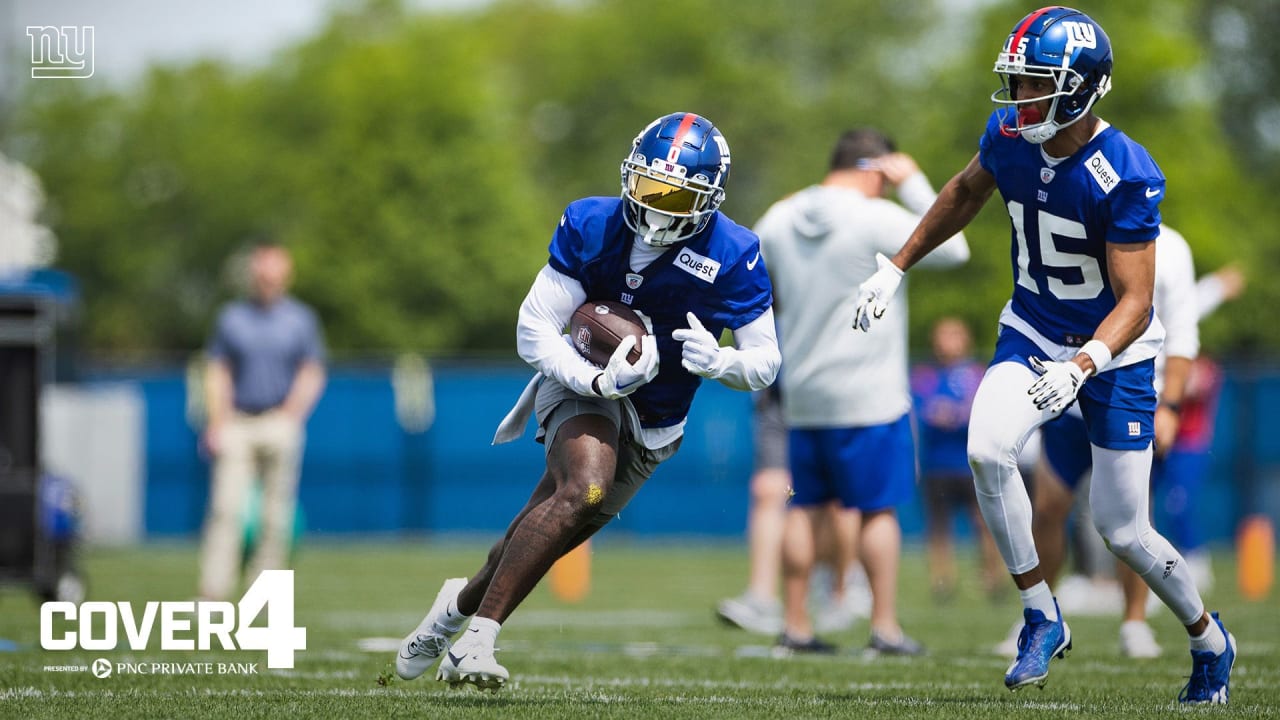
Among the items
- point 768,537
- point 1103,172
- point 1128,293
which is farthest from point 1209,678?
point 768,537

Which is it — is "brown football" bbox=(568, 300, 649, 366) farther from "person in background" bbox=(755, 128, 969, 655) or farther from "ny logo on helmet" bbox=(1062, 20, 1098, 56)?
"person in background" bbox=(755, 128, 969, 655)

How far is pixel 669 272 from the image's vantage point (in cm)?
517

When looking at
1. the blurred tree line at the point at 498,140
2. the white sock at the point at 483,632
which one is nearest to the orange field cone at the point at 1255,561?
the white sock at the point at 483,632

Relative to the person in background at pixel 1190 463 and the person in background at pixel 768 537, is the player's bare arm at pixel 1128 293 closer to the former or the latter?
the person in background at pixel 768 537

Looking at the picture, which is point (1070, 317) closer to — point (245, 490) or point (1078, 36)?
point (1078, 36)

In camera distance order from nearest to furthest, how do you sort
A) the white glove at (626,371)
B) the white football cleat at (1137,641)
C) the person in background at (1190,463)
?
the white glove at (626,371), the white football cleat at (1137,641), the person in background at (1190,463)

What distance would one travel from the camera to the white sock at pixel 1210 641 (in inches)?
213

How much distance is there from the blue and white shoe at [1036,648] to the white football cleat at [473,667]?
1605 millimetres

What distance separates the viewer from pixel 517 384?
20.6m

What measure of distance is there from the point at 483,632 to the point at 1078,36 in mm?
2675

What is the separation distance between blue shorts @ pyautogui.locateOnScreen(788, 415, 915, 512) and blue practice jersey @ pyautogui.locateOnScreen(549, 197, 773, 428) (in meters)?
2.09

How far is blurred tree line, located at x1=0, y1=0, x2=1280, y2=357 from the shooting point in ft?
99.7

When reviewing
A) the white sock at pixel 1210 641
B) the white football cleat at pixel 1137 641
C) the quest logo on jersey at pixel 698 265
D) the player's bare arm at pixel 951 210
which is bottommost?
the white football cleat at pixel 1137 641

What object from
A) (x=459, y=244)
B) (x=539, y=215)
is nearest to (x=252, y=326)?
(x=459, y=244)
